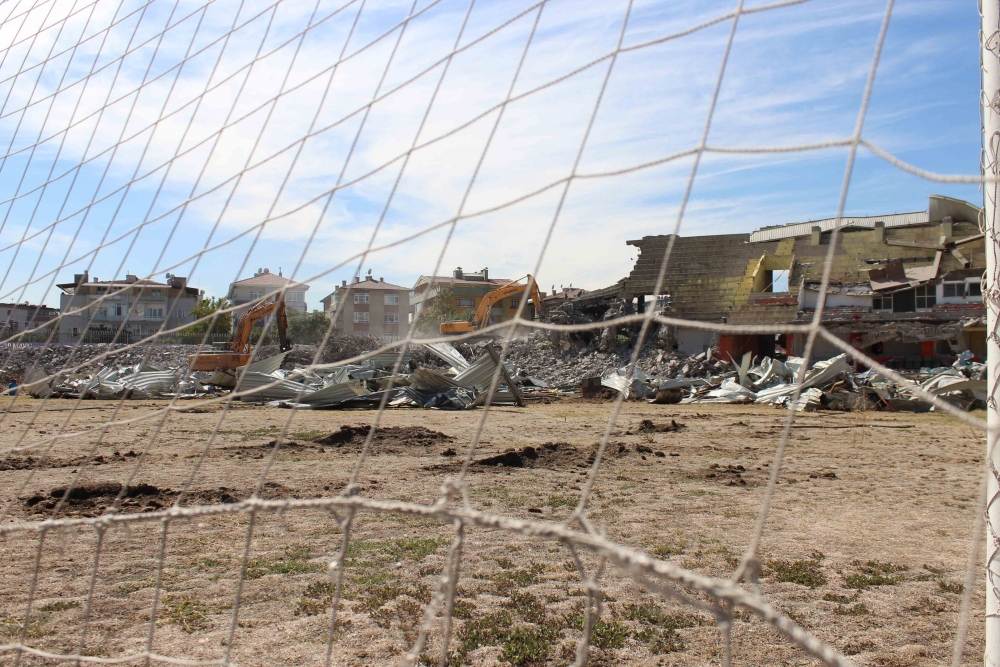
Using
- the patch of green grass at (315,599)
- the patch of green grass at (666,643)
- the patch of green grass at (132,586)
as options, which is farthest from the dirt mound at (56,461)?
the patch of green grass at (666,643)

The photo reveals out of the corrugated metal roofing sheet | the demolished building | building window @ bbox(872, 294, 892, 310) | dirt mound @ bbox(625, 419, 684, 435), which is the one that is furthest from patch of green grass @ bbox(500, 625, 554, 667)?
the corrugated metal roofing sheet

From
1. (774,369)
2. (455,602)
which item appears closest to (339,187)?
(455,602)

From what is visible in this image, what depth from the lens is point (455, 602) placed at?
143 inches

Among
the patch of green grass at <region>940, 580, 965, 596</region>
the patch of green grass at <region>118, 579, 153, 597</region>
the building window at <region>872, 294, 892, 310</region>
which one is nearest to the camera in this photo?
the patch of green grass at <region>118, 579, 153, 597</region>

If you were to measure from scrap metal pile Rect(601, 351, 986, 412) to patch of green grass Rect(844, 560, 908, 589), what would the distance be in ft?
28.4

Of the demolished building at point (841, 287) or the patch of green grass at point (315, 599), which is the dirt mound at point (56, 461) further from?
the demolished building at point (841, 287)

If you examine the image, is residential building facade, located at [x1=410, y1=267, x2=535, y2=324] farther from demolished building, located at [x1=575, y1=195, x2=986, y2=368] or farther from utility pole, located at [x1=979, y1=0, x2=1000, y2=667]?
demolished building, located at [x1=575, y1=195, x2=986, y2=368]

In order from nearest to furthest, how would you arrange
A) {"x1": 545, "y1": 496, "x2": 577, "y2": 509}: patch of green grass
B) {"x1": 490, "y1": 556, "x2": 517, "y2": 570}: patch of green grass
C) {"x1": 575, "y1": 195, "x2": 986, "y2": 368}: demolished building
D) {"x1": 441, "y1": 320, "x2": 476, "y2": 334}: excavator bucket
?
{"x1": 490, "y1": 556, "x2": 517, "y2": 570}: patch of green grass, {"x1": 545, "y1": 496, "x2": 577, "y2": 509}: patch of green grass, {"x1": 575, "y1": 195, "x2": 986, "y2": 368}: demolished building, {"x1": 441, "y1": 320, "x2": 476, "y2": 334}: excavator bucket

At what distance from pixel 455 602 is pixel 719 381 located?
15.0 metres

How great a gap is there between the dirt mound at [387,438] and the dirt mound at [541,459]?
1487 mm

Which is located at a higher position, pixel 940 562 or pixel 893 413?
pixel 893 413

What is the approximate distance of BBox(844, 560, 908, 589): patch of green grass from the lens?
3.96 m

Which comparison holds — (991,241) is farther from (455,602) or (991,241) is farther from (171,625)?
(171,625)

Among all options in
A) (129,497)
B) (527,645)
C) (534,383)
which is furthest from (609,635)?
(534,383)
